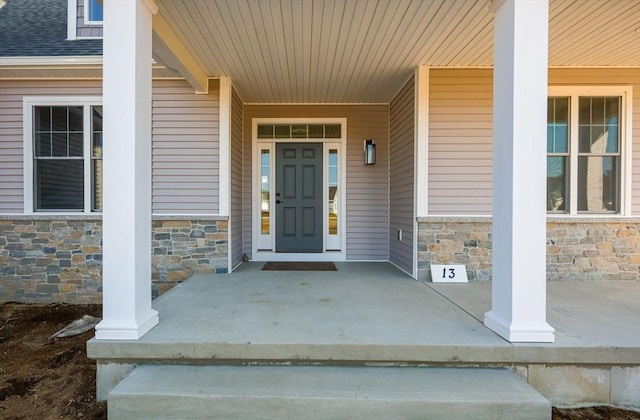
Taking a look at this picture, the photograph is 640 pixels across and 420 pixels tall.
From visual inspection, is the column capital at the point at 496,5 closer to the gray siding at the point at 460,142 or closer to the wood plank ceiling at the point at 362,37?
the wood plank ceiling at the point at 362,37

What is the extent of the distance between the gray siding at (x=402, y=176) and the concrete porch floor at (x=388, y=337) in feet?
4.27

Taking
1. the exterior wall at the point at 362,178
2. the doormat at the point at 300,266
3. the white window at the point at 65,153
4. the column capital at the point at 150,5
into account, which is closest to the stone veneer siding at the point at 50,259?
the white window at the point at 65,153

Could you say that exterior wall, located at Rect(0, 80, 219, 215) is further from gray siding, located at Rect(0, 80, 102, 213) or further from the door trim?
the door trim

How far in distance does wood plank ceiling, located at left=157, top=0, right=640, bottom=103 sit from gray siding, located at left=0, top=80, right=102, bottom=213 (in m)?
2.49

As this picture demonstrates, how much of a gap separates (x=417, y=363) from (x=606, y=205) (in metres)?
3.73

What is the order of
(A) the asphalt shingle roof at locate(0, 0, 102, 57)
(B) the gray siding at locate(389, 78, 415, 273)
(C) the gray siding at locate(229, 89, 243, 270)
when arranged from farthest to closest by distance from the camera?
(C) the gray siding at locate(229, 89, 243, 270) → (B) the gray siding at locate(389, 78, 415, 273) → (A) the asphalt shingle roof at locate(0, 0, 102, 57)

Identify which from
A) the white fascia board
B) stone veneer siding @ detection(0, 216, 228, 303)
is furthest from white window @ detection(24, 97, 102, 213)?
the white fascia board

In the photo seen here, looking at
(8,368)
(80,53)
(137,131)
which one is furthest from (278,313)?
(80,53)

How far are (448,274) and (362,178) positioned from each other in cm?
207

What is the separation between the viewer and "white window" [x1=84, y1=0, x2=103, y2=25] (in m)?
4.82

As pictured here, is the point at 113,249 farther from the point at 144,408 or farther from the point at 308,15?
the point at 308,15

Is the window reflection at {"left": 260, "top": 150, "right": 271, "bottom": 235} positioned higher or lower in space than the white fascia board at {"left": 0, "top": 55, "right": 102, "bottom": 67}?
lower

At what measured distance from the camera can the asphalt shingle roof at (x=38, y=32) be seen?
4324 mm

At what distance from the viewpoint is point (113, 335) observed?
2252 millimetres
